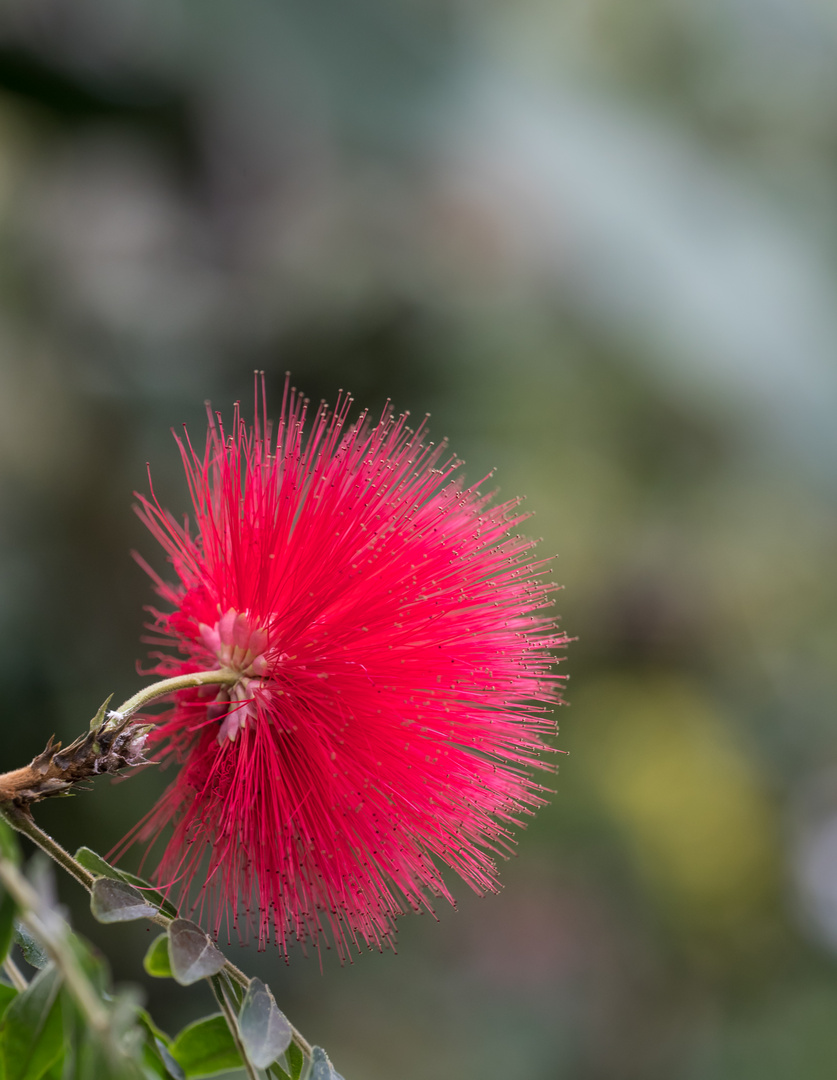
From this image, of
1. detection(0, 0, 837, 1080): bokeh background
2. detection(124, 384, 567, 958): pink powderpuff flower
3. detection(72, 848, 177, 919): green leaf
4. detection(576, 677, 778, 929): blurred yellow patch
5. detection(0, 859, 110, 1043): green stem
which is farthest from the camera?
detection(576, 677, 778, 929): blurred yellow patch

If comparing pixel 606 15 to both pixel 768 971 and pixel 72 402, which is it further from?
pixel 768 971

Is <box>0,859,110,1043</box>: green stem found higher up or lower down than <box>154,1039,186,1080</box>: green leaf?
higher up

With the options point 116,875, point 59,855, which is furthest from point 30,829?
point 116,875

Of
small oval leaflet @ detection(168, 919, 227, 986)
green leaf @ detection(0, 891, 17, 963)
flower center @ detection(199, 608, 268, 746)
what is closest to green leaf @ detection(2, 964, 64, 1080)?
green leaf @ detection(0, 891, 17, 963)

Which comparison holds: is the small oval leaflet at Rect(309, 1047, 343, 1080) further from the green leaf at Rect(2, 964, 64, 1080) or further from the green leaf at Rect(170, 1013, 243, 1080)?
the green leaf at Rect(2, 964, 64, 1080)

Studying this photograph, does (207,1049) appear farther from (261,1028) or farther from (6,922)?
(6,922)

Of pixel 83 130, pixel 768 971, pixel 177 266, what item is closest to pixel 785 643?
pixel 768 971

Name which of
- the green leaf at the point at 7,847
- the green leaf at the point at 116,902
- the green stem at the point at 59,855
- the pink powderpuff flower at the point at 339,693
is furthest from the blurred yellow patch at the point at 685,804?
the green leaf at the point at 7,847
